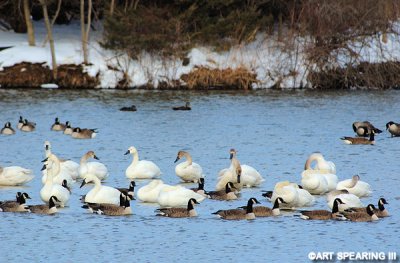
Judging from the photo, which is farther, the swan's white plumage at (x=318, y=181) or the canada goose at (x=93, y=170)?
the canada goose at (x=93, y=170)

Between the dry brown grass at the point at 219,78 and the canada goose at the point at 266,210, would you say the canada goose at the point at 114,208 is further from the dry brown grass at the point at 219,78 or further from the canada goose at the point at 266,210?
the dry brown grass at the point at 219,78

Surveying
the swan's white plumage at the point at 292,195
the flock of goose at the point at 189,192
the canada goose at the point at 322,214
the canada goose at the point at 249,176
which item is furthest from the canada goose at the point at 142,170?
the canada goose at the point at 322,214

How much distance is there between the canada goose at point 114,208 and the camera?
53.7 ft

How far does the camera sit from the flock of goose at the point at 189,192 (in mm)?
16281

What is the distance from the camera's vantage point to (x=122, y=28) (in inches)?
1545

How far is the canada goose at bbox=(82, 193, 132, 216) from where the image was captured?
1638 cm

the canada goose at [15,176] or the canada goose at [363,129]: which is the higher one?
the canada goose at [363,129]

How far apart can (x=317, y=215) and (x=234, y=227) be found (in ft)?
4.21

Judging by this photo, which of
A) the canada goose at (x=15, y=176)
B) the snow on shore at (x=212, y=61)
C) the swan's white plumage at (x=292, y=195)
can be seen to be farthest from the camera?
the snow on shore at (x=212, y=61)

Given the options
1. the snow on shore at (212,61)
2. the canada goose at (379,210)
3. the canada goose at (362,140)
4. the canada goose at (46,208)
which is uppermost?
the snow on shore at (212,61)

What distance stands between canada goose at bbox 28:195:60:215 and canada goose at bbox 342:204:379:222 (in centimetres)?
438

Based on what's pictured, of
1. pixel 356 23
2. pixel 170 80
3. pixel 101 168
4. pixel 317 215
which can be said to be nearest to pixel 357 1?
pixel 356 23

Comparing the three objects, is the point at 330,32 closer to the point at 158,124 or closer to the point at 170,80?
the point at 170,80

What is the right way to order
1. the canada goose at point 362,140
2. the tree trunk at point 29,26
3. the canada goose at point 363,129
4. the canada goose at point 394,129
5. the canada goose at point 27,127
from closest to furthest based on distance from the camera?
1. the canada goose at point 362,140
2. the canada goose at point 363,129
3. the canada goose at point 394,129
4. the canada goose at point 27,127
5. the tree trunk at point 29,26
